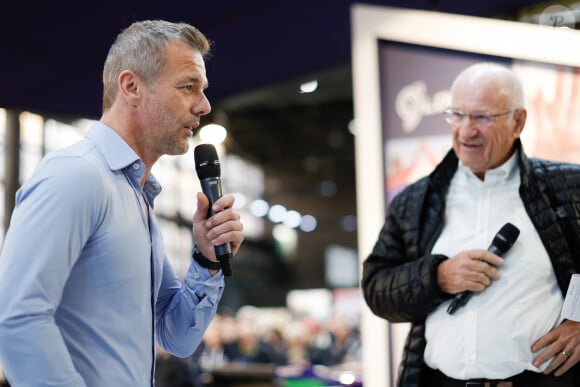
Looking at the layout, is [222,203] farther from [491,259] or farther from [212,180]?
[491,259]

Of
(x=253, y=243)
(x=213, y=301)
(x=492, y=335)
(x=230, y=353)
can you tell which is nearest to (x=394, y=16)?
(x=492, y=335)

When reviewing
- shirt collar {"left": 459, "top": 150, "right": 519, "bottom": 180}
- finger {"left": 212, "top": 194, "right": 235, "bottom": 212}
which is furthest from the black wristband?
shirt collar {"left": 459, "top": 150, "right": 519, "bottom": 180}

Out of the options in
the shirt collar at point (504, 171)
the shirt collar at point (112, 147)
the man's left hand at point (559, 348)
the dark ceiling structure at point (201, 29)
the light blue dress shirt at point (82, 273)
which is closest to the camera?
the light blue dress shirt at point (82, 273)

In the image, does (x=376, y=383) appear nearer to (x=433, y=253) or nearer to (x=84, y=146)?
(x=433, y=253)

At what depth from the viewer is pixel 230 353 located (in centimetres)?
1438

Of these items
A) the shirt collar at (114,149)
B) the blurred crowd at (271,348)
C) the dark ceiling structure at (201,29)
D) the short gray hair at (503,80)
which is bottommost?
the blurred crowd at (271,348)

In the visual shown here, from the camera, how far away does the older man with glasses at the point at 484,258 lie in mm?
2221

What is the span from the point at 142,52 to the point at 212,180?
0.37m

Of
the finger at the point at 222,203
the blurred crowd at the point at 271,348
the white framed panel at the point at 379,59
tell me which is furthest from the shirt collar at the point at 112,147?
the blurred crowd at the point at 271,348

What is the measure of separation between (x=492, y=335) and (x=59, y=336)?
134 centimetres

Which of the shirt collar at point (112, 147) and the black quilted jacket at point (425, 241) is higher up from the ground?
the shirt collar at point (112, 147)

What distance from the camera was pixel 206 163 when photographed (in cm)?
189

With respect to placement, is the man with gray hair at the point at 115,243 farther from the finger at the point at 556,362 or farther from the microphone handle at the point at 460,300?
the finger at the point at 556,362

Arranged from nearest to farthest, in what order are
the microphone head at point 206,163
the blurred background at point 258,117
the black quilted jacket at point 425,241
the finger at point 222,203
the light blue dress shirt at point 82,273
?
1. the light blue dress shirt at point 82,273
2. the finger at point 222,203
3. the microphone head at point 206,163
4. the black quilted jacket at point 425,241
5. the blurred background at point 258,117
